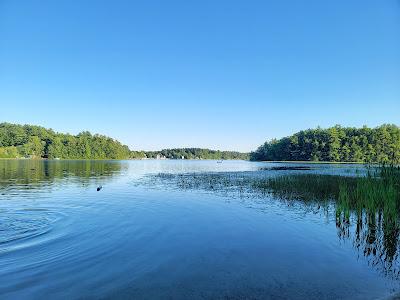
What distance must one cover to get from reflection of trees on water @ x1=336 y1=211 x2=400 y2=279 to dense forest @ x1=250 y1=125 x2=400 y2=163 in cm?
13636

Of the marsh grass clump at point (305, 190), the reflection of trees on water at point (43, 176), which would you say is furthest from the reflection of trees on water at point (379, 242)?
the reflection of trees on water at point (43, 176)

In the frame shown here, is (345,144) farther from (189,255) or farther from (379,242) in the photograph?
(189,255)

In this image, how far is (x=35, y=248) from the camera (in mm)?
10578

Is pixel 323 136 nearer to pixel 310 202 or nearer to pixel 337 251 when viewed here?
pixel 310 202

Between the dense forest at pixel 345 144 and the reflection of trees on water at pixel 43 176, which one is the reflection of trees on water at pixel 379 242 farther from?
the dense forest at pixel 345 144

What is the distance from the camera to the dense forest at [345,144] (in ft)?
449

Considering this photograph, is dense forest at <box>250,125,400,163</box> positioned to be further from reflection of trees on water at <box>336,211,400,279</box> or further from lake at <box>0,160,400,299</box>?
lake at <box>0,160,400,299</box>

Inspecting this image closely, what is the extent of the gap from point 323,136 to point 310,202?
476 ft

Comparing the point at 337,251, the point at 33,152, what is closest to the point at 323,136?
the point at 337,251

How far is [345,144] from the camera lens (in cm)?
14400

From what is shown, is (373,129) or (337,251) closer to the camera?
(337,251)

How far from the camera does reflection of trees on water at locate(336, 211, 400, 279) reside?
9.33 meters

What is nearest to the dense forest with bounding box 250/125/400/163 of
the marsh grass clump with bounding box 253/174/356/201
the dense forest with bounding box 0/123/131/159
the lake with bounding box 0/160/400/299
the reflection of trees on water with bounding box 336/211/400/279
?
the marsh grass clump with bounding box 253/174/356/201

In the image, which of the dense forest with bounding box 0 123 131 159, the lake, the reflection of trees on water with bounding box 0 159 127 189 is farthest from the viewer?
the dense forest with bounding box 0 123 131 159
